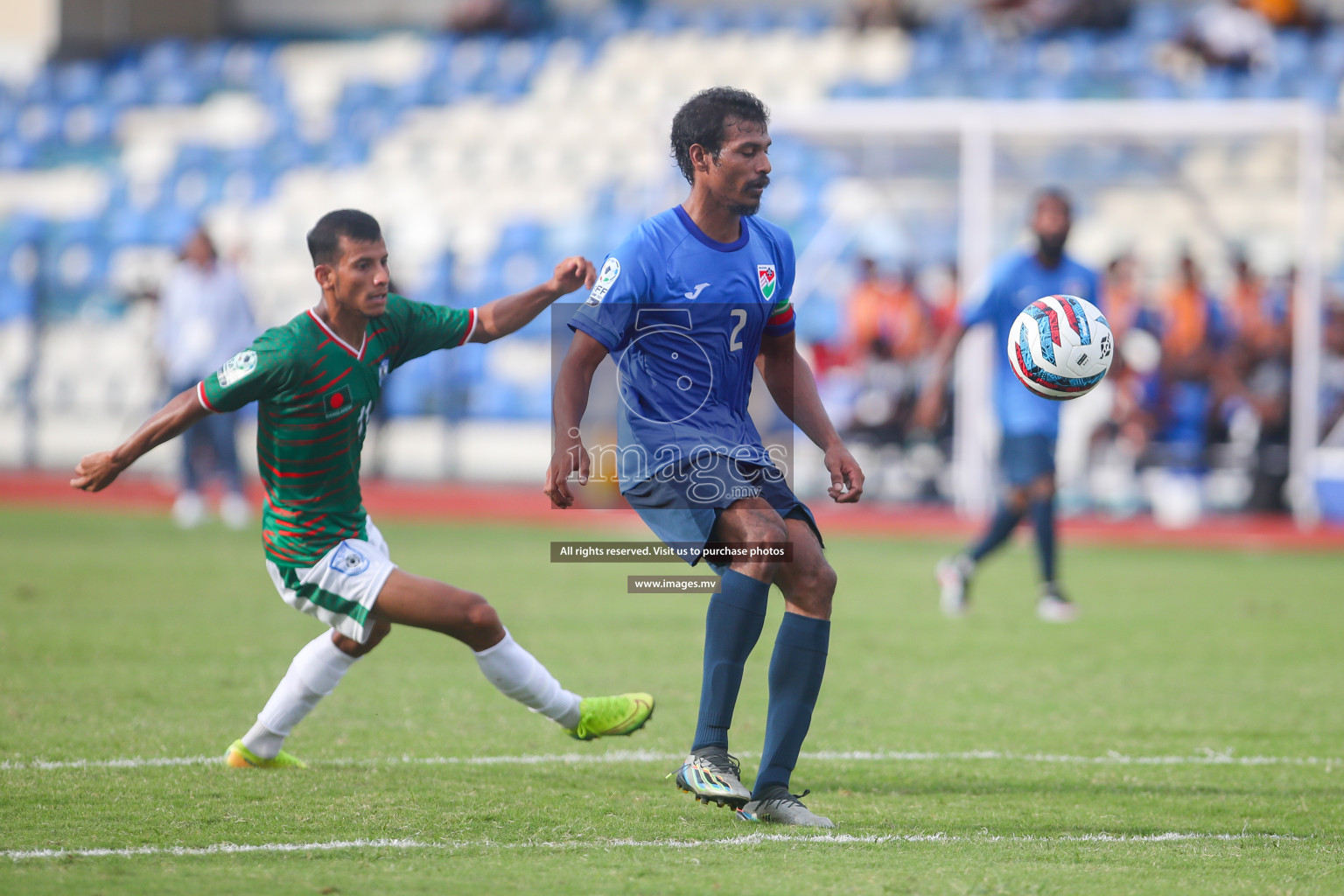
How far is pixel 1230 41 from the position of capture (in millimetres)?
19906

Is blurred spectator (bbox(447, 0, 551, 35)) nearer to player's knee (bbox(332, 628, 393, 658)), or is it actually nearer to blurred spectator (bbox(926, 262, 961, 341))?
blurred spectator (bbox(926, 262, 961, 341))

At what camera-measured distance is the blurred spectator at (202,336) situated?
41.8 feet

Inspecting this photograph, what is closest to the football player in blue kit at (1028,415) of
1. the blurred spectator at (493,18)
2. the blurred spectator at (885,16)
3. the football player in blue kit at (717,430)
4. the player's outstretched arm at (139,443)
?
the football player in blue kit at (717,430)

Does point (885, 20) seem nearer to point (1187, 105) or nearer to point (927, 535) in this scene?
point (1187, 105)

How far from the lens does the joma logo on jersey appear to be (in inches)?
193

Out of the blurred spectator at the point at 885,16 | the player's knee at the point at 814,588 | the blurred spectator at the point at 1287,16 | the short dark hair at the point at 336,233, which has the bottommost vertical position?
the player's knee at the point at 814,588

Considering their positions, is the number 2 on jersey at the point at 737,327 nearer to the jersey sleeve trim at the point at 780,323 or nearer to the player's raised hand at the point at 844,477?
the jersey sleeve trim at the point at 780,323

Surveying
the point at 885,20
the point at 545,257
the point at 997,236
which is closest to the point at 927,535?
→ the point at 997,236

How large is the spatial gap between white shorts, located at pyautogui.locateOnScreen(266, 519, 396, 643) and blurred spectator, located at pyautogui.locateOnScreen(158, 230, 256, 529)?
26.0 feet

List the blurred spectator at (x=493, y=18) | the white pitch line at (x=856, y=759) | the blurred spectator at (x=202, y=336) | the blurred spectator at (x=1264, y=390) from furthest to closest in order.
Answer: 1. the blurred spectator at (x=493, y=18)
2. the blurred spectator at (x=1264, y=390)
3. the blurred spectator at (x=202, y=336)
4. the white pitch line at (x=856, y=759)

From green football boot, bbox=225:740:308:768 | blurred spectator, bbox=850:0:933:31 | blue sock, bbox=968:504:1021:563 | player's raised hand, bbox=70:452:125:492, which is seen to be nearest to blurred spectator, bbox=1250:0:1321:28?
blurred spectator, bbox=850:0:933:31

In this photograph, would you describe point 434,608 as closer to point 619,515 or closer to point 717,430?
point 717,430

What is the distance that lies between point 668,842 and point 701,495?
1000mm

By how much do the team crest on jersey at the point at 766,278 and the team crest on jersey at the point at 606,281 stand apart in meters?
0.47
